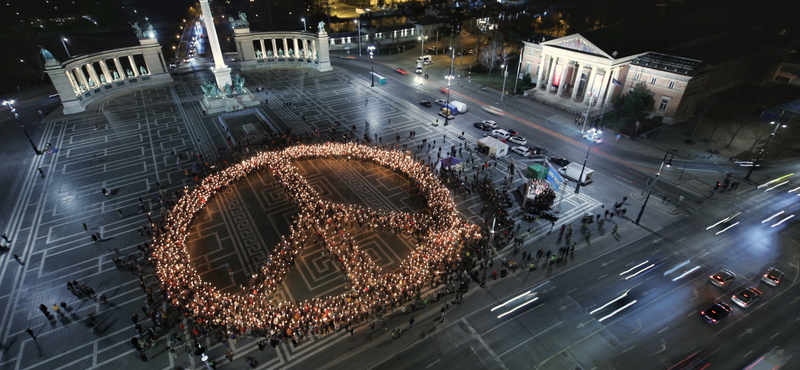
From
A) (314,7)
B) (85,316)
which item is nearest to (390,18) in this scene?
(314,7)

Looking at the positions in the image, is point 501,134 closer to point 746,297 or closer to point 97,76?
point 746,297

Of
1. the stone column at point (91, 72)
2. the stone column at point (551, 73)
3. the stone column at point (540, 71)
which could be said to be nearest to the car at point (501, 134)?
the stone column at point (551, 73)

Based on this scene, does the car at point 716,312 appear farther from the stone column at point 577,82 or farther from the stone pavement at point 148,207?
the stone column at point 577,82

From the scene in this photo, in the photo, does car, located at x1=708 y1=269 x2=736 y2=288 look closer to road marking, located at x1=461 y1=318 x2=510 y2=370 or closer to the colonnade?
road marking, located at x1=461 y1=318 x2=510 y2=370

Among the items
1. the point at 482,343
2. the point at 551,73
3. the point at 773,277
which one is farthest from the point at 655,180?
the point at 551,73

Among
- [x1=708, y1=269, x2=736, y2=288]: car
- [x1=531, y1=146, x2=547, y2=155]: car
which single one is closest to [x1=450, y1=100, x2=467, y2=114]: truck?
[x1=531, y1=146, x2=547, y2=155]: car

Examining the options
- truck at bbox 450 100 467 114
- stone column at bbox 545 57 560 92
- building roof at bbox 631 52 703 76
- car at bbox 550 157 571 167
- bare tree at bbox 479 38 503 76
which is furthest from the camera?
bare tree at bbox 479 38 503 76

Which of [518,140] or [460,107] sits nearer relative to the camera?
[518,140]
